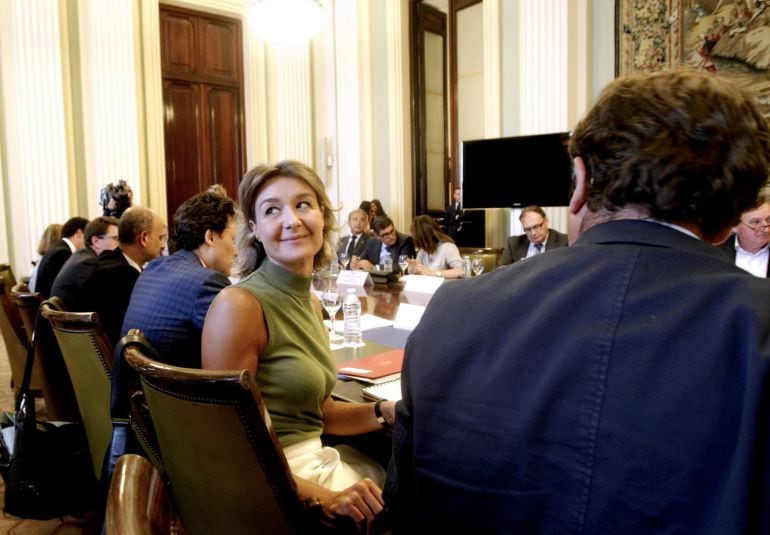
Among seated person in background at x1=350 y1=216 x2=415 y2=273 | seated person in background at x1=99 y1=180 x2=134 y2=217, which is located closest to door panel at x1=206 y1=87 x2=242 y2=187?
seated person in background at x1=99 y1=180 x2=134 y2=217

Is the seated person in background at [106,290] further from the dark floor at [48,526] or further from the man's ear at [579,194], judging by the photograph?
the man's ear at [579,194]

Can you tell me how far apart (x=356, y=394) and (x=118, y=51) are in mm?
6247

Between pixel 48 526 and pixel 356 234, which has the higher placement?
pixel 356 234

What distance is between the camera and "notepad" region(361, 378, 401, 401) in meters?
1.51

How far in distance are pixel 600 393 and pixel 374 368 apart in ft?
3.71

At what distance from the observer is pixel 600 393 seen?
0.65 m

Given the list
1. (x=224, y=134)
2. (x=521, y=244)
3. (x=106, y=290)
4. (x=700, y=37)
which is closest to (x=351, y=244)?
(x=521, y=244)

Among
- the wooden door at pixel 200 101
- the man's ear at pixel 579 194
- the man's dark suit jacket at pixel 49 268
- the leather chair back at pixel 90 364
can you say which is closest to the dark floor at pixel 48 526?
the leather chair back at pixel 90 364

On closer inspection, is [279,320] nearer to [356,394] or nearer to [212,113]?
[356,394]

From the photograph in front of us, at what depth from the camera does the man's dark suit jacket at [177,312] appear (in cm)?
180

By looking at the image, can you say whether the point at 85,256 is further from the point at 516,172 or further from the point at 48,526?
the point at 516,172

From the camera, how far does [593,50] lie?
17.3ft

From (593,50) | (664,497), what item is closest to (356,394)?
(664,497)

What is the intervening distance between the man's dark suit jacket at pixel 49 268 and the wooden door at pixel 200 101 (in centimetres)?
357
